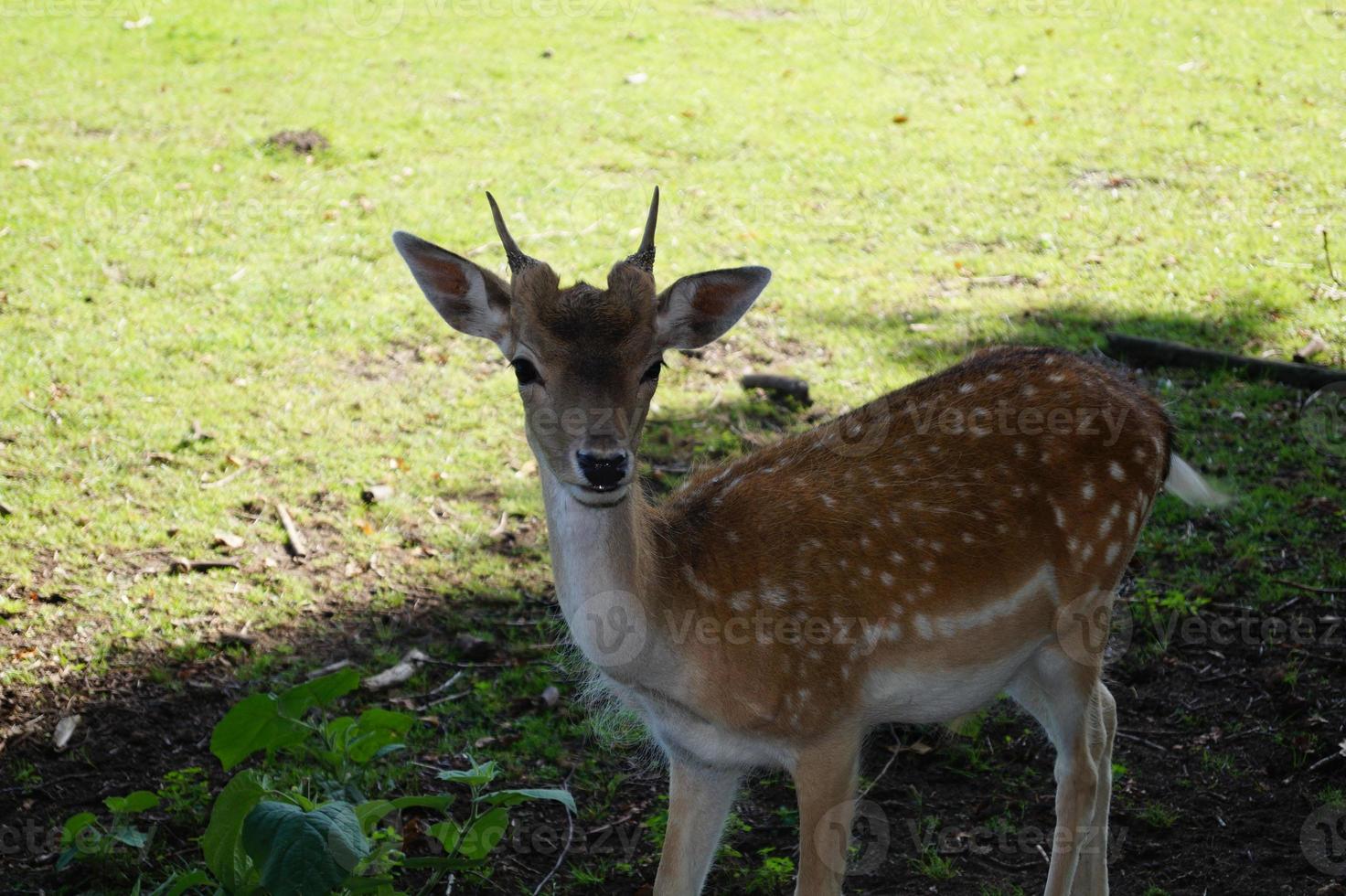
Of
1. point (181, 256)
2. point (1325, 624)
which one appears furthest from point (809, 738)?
point (181, 256)

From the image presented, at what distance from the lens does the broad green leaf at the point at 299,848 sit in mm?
3355

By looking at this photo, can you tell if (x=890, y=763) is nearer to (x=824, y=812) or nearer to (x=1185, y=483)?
(x=824, y=812)

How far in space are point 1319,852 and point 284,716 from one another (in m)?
3.47

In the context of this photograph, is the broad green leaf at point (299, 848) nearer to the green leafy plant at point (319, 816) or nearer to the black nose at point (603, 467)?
the green leafy plant at point (319, 816)

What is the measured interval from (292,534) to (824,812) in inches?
136

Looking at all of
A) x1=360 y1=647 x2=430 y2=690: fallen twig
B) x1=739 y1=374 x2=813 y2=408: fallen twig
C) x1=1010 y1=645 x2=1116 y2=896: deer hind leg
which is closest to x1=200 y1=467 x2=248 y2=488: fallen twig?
x1=360 y1=647 x2=430 y2=690: fallen twig

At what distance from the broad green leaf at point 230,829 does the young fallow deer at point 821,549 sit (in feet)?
3.30

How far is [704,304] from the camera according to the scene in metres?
4.15

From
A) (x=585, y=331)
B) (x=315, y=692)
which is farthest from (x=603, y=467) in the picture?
(x=315, y=692)

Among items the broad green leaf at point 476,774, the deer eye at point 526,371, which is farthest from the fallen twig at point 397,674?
the deer eye at point 526,371

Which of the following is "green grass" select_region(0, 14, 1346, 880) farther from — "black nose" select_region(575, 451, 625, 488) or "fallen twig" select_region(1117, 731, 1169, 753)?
"black nose" select_region(575, 451, 625, 488)

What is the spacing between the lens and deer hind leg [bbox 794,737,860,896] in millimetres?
3955

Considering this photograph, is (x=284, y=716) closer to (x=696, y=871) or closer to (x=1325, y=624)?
(x=696, y=871)

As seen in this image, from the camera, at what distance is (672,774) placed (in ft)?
14.0
